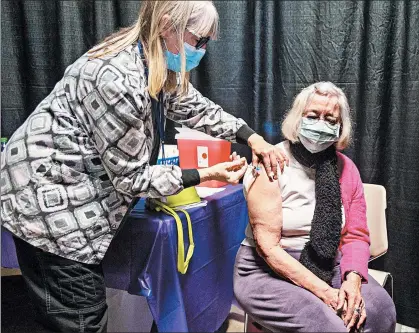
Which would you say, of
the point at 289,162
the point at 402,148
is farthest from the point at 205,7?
the point at 402,148

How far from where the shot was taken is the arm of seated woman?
130 cm

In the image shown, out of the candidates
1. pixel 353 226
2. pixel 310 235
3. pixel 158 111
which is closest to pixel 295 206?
pixel 310 235

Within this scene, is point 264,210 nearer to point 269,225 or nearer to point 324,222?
point 269,225

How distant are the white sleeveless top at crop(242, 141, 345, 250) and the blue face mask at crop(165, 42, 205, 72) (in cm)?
40

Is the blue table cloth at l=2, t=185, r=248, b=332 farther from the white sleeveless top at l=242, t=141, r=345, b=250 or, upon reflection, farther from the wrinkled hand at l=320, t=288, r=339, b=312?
the wrinkled hand at l=320, t=288, r=339, b=312

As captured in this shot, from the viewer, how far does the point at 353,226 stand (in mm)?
1406

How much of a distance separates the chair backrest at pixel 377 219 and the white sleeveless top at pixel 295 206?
35cm

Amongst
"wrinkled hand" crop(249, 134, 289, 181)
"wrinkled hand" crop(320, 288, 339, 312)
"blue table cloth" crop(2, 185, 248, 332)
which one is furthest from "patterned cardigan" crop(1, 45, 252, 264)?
"wrinkled hand" crop(320, 288, 339, 312)

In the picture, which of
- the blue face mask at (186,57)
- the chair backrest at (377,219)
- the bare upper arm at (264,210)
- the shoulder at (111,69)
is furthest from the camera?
the chair backrest at (377,219)

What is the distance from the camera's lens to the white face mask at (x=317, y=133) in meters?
1.34

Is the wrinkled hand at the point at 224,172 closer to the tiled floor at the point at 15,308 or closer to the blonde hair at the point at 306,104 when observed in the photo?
the blonde hair at the point at 306,104

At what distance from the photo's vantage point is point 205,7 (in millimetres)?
1072

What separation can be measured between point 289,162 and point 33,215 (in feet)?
2.53

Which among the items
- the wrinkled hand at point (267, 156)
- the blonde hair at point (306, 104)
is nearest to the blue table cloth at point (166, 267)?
the wrinkled hand at point (267, 156)
